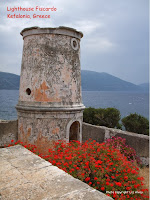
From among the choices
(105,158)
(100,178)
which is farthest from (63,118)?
(100,178)

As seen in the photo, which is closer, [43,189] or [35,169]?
[43,189]

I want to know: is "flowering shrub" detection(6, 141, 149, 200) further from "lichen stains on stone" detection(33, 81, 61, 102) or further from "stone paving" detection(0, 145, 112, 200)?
"lichen stains on stone" detection(33, 81, 61, 102)

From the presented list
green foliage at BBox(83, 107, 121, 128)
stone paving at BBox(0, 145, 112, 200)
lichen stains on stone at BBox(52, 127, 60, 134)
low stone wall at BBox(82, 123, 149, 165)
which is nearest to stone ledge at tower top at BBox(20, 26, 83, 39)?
lichen stains on stone at BBox(52, 127, 60, 134)

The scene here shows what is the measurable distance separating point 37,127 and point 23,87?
7.04 ft

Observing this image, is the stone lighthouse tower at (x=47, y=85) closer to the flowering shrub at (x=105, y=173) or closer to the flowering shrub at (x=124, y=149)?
the flowering shrub at (x=124, y=149)

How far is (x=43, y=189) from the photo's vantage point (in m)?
2.66

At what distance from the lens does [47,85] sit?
8.71 meters

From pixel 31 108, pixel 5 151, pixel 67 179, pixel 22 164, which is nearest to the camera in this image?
pixel 67 179

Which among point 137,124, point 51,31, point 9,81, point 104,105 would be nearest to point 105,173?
point 51,31

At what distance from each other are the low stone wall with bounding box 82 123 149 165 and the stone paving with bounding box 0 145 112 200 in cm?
730

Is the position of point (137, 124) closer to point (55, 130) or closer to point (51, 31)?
point (55, 130)

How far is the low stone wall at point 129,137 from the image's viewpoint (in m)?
9.59

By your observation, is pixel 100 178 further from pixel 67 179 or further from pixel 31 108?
pixel 31 108

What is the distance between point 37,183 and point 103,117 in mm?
16829
